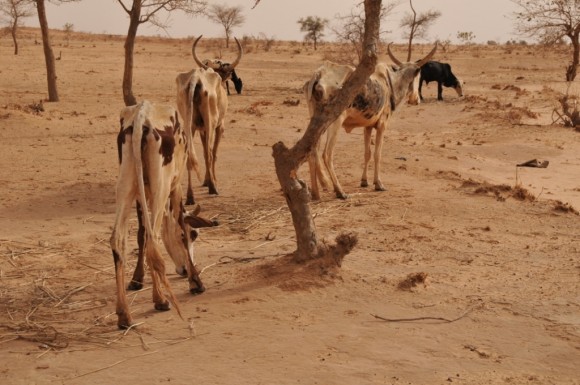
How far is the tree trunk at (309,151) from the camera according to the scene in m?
6.55

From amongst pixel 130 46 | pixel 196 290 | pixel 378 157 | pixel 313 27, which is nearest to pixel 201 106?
pixel 378 157

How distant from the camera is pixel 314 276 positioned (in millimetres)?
6469

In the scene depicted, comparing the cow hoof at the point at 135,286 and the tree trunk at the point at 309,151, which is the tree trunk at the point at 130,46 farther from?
the cow hoof at the point at 135,286

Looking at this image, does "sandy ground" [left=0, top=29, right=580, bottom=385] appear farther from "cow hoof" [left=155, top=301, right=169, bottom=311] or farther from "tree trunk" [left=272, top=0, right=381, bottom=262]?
"tree trunk" [left=272, top=0, right=381, bottom=262]

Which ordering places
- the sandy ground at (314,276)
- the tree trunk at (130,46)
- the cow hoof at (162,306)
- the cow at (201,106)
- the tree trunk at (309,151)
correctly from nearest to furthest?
the sandy ground at (314,276), the cow hoof at (162,306), the tree trunk at (309,151), the cow at (201,106), the tree trunk at (130,46)

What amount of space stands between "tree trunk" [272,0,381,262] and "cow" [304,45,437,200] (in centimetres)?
244

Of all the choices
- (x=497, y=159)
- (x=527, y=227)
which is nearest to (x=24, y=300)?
(x=527, y=227)

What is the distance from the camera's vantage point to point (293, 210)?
6848 mm

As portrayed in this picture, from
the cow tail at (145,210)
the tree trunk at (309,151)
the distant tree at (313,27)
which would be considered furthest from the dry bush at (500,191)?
the distant tree at (313,27)

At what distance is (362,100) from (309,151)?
3.57m

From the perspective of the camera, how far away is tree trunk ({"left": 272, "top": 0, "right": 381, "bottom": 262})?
655 centimetres

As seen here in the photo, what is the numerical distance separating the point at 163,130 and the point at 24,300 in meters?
1.93

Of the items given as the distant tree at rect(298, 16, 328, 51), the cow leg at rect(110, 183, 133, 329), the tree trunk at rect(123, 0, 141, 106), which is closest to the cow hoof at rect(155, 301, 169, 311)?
the cow leg at rect(110, 183, 133, 329)

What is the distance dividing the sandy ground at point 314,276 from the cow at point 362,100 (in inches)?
15.5
